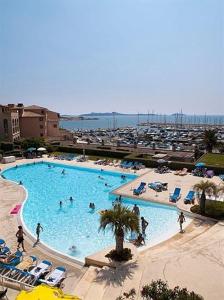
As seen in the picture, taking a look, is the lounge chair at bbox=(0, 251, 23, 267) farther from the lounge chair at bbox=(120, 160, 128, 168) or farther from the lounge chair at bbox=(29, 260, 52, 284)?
the lounge chair at bbox=(120, 160, 128, 168)

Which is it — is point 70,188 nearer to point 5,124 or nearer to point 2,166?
point 2,166

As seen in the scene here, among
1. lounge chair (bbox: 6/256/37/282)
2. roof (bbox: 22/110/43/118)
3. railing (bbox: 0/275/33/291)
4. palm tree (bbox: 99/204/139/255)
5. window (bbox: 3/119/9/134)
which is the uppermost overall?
roof (bbox: 22/110/43/118)

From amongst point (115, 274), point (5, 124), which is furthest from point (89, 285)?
point (5, 124)

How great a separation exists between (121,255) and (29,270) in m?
4.25

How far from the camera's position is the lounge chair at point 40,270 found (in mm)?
12870

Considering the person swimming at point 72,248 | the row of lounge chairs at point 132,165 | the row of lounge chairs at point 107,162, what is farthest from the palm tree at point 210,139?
the person swimming at point 72,248

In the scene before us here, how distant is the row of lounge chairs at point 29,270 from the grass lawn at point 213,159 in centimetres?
2639

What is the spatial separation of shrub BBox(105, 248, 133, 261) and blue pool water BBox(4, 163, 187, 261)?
228 cm

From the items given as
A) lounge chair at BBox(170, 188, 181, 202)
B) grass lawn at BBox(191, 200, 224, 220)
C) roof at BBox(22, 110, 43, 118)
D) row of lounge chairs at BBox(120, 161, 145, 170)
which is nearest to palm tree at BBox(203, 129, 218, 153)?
row of lounge chairs at BBox(120, 161, 145, 170)

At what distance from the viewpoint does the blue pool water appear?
61.5ft

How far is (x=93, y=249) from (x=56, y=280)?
5195mm

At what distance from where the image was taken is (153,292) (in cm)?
777

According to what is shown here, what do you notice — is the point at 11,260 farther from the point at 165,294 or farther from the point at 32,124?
the point at 32,124

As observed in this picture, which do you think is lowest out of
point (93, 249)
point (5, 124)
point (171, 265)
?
point (93, 249)
